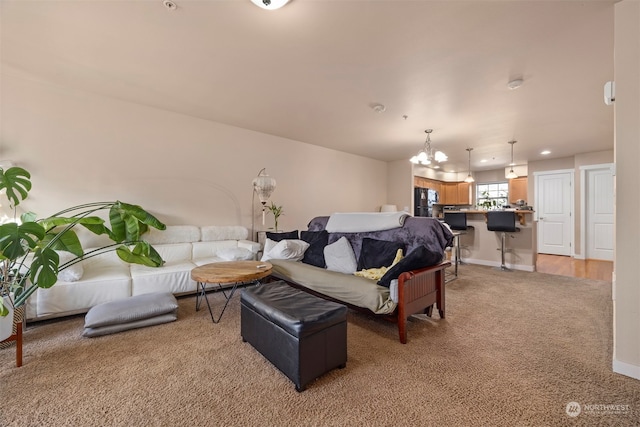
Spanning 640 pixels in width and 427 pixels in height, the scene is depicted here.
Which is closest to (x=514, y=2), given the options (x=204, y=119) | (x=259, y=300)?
(x=259, y=300)

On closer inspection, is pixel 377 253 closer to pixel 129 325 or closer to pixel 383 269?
pixel 383 269

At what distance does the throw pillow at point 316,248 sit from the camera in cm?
321

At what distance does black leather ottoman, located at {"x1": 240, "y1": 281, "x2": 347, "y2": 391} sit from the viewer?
1.52 m

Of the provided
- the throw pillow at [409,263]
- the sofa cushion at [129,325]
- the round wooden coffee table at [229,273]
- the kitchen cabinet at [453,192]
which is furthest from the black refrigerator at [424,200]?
the sofa cushion at [129,325]

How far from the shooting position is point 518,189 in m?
7.21

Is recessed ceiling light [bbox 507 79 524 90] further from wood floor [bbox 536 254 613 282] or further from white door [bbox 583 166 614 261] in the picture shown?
white door [bbox 583 166 614 261]

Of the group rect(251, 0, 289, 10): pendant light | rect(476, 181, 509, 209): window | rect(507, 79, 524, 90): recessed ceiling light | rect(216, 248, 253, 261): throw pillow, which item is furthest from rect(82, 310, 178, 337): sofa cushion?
rect(476, 181, 509, 209): window

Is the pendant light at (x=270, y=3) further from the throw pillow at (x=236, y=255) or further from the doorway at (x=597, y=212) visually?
the doorway at (x=597, y=212)

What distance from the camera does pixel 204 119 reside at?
3990 mm

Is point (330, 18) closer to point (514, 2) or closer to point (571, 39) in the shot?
point (514, 2)

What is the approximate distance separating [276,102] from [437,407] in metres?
3.43

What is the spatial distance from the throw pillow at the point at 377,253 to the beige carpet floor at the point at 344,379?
0.59m

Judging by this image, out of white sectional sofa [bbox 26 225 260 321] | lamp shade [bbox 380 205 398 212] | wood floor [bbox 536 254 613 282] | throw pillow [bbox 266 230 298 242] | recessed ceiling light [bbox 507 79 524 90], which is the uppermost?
recessed ceiling light [bbox 507 79 524 90]

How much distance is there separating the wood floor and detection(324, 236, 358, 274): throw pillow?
4128mm
